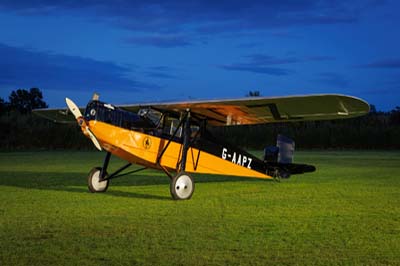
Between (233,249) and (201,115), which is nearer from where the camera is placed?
(233,249)

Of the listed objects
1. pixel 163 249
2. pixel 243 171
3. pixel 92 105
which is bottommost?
pixel 163 249

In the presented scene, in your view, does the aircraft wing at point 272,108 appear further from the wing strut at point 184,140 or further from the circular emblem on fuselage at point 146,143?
the circular emblem on fuselage at point 146,143

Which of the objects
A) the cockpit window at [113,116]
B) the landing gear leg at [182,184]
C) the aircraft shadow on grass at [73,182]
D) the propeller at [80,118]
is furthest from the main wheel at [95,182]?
the landing gear leg at [182,184]

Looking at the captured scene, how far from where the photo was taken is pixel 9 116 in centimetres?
4981

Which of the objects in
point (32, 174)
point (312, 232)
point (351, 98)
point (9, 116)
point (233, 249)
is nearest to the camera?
point (233, 249)

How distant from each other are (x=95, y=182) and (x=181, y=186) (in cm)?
223

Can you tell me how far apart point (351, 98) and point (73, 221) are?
5.32 m

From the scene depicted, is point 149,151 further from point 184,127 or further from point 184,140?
point 184,127

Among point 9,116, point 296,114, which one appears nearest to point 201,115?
point 296,114

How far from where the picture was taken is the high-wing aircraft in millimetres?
11039

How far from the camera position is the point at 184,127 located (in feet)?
40.4

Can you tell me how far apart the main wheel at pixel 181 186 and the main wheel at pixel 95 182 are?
212 cm

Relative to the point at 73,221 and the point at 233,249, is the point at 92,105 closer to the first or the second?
the point at 73,221

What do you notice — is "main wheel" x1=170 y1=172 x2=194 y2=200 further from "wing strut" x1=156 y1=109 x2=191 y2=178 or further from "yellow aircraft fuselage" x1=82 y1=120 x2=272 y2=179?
"yellow aircraft fuselage" x1=82 y1=120 x2=272 y2=179
